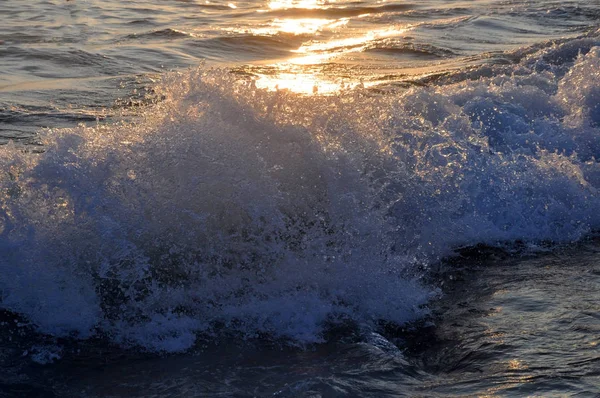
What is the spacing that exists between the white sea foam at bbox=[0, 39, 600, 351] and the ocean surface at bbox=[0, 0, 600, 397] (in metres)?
0.01

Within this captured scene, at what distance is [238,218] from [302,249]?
1.40 feet

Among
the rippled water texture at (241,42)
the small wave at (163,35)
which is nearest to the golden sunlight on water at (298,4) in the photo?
the rippled water texture at (241,42)

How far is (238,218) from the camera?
191 inches

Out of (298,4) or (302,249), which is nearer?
(302,249)

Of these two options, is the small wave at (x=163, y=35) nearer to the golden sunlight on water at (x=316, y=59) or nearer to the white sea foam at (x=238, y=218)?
the golden sunlight on water at (x=316, y=59)

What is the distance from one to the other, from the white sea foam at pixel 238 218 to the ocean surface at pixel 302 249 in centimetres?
1

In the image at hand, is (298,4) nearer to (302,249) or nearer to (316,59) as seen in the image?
(316,59)

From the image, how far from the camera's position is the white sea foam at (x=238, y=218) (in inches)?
176

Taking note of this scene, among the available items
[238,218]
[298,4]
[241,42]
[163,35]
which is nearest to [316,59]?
[241,42]

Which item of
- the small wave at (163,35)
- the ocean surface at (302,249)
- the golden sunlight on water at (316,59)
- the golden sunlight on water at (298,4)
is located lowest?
the ocean surface at (302,249)

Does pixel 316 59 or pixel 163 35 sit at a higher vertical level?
pixel 163 35

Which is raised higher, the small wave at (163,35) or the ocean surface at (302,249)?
the small wave at (163,35)

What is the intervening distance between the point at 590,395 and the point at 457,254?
6.63 ft

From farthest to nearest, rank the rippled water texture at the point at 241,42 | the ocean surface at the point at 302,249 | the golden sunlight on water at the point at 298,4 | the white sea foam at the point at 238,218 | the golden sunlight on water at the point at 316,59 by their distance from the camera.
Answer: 1. the golden sunlight on water at the point at 298,4
2. the golden sunlight on water at the point at 316,59
3. the rippled water texture at the point at 241,42
4. the white sea foam at the point at 238,218
5. the ocean surface at the point at 302,249
